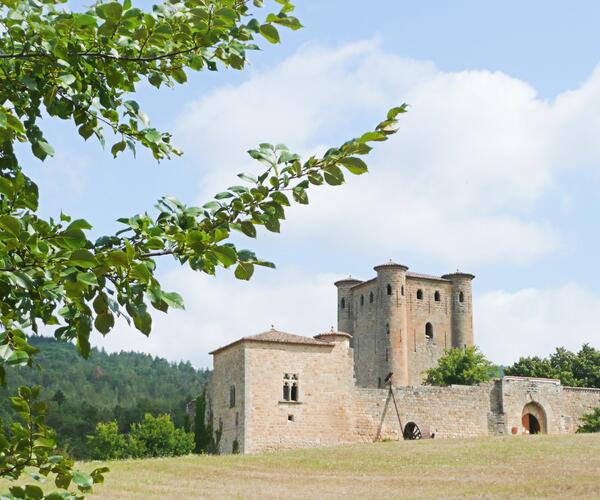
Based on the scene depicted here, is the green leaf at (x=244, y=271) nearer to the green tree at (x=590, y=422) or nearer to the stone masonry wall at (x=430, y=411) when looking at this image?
the stone masonry wall at (x=430, y=411)

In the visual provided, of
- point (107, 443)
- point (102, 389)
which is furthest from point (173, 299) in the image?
point (102, 389)

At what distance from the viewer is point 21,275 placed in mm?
2930

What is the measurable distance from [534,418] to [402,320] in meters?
13.9

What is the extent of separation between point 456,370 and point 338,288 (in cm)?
1281

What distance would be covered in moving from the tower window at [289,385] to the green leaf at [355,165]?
1379 inches

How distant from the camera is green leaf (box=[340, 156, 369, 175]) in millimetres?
3656

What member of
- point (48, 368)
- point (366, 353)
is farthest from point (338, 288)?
point (48, 368)

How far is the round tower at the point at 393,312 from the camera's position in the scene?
5809cm

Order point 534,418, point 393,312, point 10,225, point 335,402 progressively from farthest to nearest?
point 393,312, point 534,418, point 335,402, point 10,225

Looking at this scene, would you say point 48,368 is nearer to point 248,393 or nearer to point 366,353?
point 366,353

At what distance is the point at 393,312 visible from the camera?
58.2 metres

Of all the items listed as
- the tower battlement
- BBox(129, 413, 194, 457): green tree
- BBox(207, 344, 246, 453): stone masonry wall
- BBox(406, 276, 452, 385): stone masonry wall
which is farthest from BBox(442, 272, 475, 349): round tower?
BBox(129, 413, 194, 457): green tree

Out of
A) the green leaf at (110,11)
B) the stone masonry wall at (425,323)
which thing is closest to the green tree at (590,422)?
the stone masonry wall at (425,323)

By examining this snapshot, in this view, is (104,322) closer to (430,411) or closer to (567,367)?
(430,411)
